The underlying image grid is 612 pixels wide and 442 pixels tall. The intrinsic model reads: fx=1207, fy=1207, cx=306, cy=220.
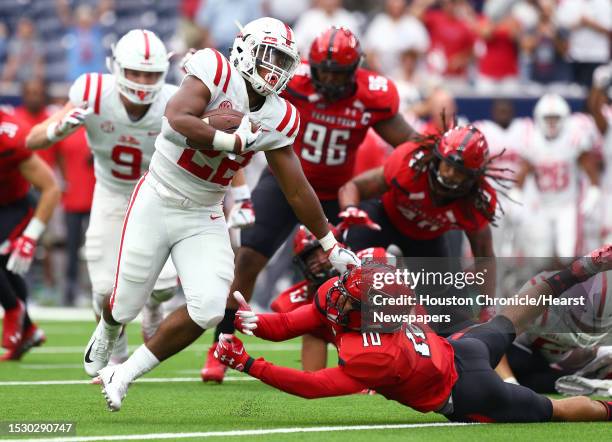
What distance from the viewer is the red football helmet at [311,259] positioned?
611cm

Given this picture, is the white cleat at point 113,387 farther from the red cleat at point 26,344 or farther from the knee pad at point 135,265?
the red cleat at point 26,344

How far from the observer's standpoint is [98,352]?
232 inches

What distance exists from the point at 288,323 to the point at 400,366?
0.62 metres

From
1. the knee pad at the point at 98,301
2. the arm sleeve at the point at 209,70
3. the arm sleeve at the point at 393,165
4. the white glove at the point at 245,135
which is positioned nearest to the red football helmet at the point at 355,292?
the white glove at the point at 245,135

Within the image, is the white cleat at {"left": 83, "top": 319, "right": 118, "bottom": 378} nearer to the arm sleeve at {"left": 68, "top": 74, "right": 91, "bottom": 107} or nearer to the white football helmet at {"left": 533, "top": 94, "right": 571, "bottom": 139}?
the arm sleeve at {"left": 68, "top": 74, "right": 91, "bottom": 107}

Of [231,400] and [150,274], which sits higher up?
[150,274]

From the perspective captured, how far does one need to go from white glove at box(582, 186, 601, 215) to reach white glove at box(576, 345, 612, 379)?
16.4 ft

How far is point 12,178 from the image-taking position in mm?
7762

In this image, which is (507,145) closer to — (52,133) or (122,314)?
(52,133)

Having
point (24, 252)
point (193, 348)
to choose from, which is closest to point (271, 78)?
point (24, 252)

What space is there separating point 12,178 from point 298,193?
9.76 feet

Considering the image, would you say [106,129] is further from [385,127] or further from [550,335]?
[550,335]

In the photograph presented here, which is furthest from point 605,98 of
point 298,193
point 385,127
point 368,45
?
point 298,193

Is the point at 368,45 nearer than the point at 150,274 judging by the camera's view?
No
